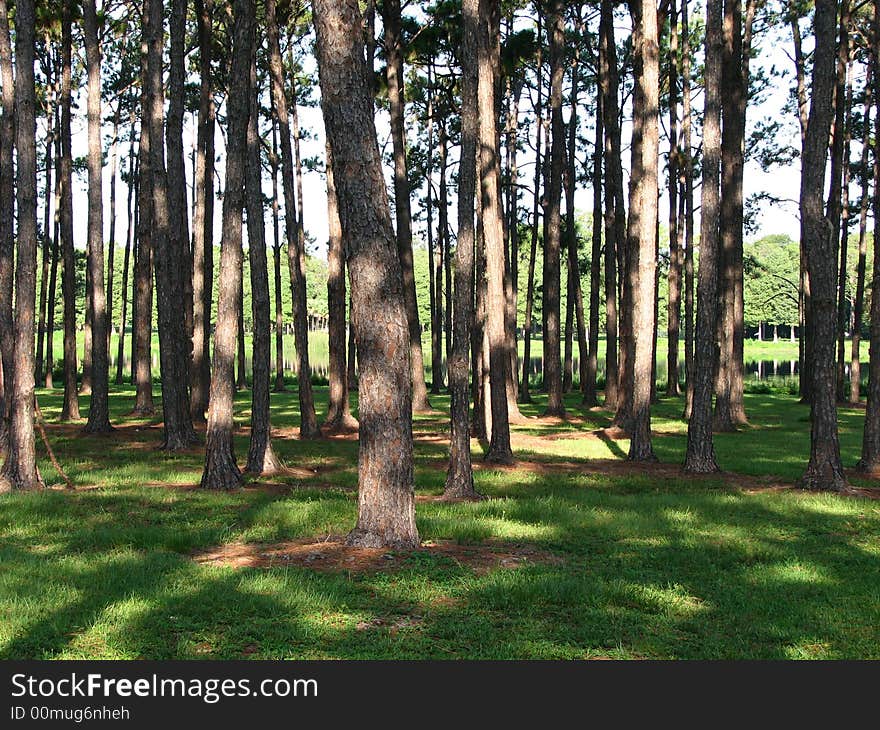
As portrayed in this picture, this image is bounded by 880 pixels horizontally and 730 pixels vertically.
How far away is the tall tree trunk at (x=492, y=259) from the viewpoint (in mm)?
14430

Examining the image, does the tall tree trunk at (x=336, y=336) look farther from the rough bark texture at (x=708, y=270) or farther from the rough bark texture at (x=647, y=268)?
the rough bark texture at (x=708, y=270)

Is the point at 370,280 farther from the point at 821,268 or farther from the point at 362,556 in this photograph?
the point at 821,268

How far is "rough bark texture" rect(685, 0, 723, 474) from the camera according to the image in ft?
48.2

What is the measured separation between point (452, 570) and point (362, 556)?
102 centimetres

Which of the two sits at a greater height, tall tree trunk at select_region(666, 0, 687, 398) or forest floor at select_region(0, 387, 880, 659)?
tall tree trunk at select_region(666, 0, 687, 398)

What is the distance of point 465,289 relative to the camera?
1245cm

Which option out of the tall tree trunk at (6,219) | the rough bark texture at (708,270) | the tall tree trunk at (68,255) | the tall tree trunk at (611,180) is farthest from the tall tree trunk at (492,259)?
the tall tree trunk at (68,255)

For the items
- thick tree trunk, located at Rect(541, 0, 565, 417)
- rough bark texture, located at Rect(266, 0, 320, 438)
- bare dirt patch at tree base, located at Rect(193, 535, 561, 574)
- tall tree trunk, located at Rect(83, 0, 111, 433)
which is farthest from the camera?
thick tree trunk, located at Rect(541, 0, 565, 417)

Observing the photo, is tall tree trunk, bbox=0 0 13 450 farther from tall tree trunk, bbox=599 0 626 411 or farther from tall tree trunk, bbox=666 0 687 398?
tall tree trunk, bbox=666 0 687 398

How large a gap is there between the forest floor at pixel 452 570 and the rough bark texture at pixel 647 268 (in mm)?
1728

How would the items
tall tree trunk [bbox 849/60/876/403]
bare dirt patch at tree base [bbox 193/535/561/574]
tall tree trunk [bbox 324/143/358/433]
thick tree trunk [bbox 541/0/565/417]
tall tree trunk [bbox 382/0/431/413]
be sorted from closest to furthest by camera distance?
bare dirt patch at tree base [bbox 193/535/561/574] → tall tree trunk [bbox 324/143/358/433] → thick tree trunk [bbox 541/0/565/417] → tall tree trunk [bbox 382/0/431/413] → tall tree trunk [bbox 849/60/876/403]

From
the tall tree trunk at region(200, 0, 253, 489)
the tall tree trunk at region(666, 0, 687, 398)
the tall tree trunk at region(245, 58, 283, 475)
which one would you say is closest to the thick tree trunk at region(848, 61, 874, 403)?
the tall tree trunk at region(666, 0, 687, 398)

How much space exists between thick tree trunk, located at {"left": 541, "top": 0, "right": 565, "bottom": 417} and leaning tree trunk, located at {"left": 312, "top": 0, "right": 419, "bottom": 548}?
50.5 ft

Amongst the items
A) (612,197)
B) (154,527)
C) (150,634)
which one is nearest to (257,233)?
(154,527)
